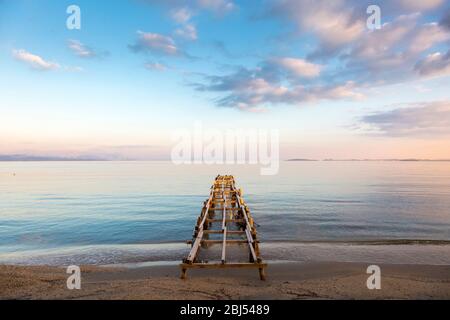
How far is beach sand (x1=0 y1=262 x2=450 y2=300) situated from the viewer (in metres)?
7.48

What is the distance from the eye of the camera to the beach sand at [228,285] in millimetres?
7480

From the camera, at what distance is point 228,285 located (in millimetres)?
8430

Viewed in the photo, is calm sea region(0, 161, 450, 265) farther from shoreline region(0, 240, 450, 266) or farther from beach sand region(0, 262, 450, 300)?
beach sand region(0, 262, 450, 300)

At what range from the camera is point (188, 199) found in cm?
3512

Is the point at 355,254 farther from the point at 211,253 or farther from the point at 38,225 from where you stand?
the point at 38,225
